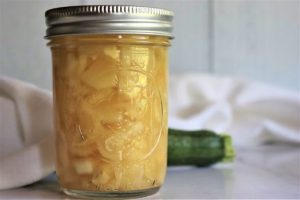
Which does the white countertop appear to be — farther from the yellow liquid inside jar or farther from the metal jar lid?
the metal jar lid

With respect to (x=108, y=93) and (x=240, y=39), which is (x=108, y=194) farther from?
(x=240, y=39)

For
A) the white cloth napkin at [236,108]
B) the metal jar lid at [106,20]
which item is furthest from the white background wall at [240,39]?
the metal jar lid at [106,20]

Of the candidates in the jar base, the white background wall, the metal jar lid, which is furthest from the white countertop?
the white background wall

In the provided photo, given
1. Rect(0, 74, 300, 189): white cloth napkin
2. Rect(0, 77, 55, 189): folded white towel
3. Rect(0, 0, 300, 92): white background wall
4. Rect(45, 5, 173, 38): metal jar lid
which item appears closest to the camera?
Rect(45, 5, 173, 38): metal jar lid

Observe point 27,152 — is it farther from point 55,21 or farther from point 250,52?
point 250,52

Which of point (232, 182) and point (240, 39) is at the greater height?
point (240, 39)

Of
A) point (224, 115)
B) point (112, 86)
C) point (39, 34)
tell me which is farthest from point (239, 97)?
point (112, 86)

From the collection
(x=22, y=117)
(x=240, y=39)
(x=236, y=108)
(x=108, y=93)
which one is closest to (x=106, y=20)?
(x=108, y=93)
